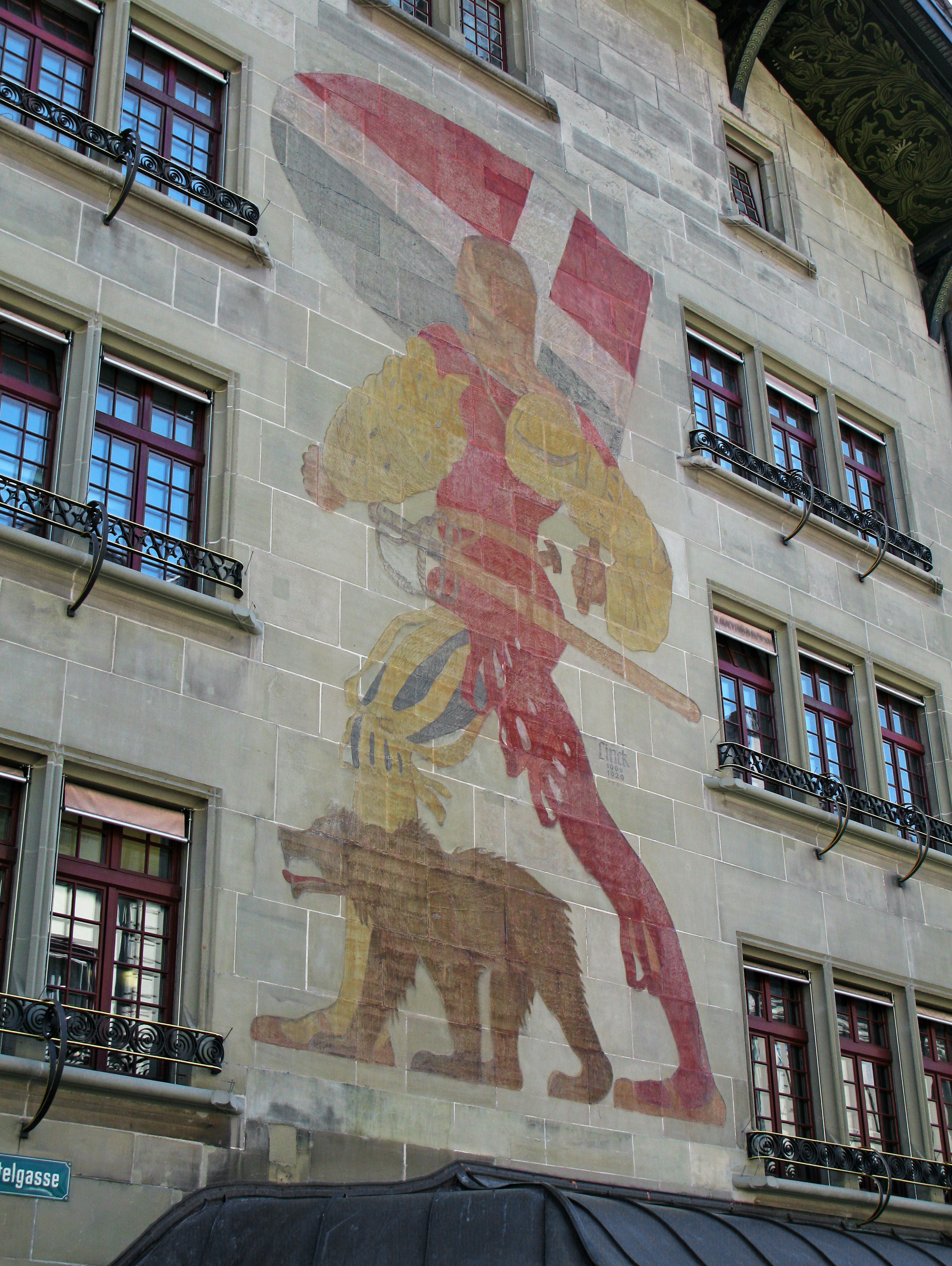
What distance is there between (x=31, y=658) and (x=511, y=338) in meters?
7.04

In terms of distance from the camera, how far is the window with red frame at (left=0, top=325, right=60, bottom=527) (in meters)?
13.1

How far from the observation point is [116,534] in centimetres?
1333

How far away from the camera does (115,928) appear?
12.3 meters

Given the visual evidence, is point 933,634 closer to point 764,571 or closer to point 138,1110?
point 764,571

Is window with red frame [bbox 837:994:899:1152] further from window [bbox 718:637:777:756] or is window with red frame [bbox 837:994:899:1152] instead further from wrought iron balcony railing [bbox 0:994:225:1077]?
wrought iron balcony railing [bbox 0:994:225:1077]

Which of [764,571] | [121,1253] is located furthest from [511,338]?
[121,1253]

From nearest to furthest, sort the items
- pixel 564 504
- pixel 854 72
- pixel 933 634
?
pixel 564 504 < pixel 933 634 < pixel 854 72

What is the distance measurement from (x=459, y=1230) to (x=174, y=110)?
406 inches

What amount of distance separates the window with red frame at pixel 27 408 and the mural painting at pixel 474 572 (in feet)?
7.64

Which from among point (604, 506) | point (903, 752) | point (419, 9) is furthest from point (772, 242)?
point (903, 752)

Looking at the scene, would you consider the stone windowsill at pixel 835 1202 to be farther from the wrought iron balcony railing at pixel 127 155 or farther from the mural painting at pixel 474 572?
the wrought iron balcony railing at pixel 127 155

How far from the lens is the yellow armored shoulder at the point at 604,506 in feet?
55.8

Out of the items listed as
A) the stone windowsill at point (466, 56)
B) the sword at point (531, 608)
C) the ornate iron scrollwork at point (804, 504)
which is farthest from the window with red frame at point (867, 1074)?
the stone windowsill at point (466, 56)

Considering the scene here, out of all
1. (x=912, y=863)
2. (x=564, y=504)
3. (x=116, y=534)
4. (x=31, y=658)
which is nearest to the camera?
(x=31, y=658)
